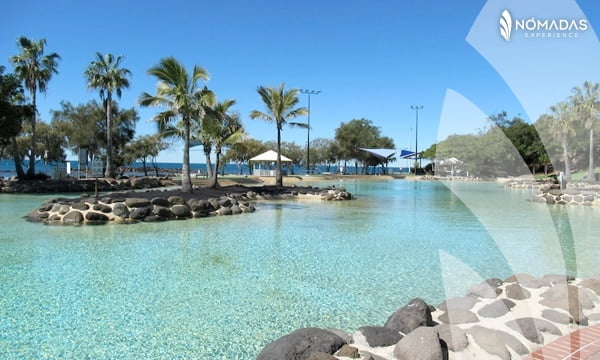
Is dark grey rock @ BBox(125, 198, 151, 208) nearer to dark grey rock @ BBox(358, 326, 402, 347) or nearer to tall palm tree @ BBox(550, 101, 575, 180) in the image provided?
dark grey rock @ BBox(358, 326, 402, 347)

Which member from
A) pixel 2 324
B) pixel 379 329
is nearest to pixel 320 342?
pixel 379 329

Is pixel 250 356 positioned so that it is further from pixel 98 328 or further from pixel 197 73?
pixel 197 73

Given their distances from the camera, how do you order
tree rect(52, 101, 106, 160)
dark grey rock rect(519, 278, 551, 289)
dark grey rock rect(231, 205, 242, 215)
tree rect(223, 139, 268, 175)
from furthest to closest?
tree rect(223, 139, 268, 175)
tree rect(52, 101, 106, 160)
dark grey rock rect(231, 205, 242, 215)
dark grey rock rect(519, 278, 551, 289)

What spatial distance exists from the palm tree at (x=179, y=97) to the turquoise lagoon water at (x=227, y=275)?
5171 millimetres

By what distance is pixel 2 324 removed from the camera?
4.20 m

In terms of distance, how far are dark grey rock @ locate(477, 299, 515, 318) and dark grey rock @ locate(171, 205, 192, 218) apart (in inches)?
390

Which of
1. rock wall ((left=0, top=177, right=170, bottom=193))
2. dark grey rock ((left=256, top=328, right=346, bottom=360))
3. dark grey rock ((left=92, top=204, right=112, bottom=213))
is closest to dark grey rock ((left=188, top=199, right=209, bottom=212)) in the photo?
dark grey rock ((left=92, top=204, right=112, bottom=213))

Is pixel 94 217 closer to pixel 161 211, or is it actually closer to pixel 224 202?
pixel 161 211

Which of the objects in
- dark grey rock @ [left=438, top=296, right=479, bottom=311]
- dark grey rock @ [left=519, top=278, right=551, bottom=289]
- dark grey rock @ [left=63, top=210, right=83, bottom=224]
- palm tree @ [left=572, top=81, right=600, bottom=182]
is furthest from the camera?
palm tree @ [left=572, top=81, right=600, bottom=182]

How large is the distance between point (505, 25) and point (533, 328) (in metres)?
5.90

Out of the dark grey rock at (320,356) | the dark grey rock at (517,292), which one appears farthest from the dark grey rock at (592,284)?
the dark grey rock at (320,356)

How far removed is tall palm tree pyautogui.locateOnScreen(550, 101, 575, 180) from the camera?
1394 inches

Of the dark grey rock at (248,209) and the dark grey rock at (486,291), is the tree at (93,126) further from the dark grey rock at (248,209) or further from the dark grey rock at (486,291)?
the dark grey rock at (486,291)

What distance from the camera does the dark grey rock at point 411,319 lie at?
3699mm
